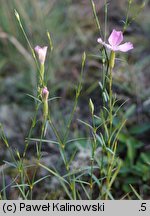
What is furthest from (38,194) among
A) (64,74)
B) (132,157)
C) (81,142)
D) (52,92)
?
(64,74)

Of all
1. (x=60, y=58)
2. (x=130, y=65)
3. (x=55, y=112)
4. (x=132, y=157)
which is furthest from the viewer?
(x=60, y=58)

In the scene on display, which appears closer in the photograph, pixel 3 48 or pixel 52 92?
pixel 52 92

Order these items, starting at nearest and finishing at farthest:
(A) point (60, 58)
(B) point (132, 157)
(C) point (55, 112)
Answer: (B) point (132, 157), (C) point (55, 112), (A) point (60, 58)

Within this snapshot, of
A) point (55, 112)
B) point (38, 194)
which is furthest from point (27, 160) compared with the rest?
point (55, 112)

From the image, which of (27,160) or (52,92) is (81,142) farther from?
(52,92)

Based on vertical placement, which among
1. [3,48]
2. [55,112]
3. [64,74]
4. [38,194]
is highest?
[3,48]

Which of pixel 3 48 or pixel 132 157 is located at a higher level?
pixel 3 48
